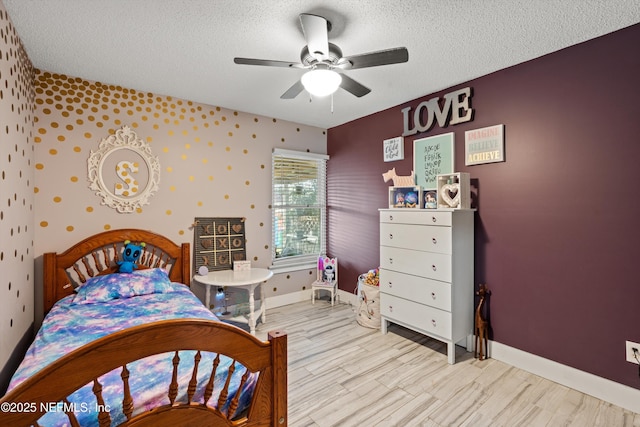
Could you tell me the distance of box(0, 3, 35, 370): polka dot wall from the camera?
5.92ft

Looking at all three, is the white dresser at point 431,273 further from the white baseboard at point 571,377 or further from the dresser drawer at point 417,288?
the white baseboard at point 571,377

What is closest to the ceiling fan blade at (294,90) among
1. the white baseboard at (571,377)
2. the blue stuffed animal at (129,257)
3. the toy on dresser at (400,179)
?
the toy on dresser at (400,179)

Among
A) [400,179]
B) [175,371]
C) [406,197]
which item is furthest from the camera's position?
[400,179]

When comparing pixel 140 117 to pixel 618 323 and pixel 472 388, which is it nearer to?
pixel 472 388

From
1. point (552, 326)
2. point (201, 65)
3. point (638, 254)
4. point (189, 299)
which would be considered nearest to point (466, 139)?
point (638, 254)

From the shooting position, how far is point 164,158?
320cm

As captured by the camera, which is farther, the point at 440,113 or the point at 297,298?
the point at 297,298

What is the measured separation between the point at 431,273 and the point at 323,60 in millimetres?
1975

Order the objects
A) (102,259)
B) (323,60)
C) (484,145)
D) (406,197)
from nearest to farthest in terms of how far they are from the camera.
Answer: (323,60)
(484,145)
(102,259)
(406,197)

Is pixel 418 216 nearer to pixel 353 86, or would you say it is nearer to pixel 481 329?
pixel 481 329

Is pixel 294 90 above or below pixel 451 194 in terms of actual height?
above

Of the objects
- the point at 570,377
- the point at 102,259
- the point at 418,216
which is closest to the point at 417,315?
the point at 418,216

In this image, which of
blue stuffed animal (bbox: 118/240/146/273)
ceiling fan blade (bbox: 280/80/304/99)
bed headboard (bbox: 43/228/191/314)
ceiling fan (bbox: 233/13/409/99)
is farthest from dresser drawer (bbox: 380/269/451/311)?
blue stuffed animal (bbox: 118/240/146/273)

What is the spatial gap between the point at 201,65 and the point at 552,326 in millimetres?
3542
